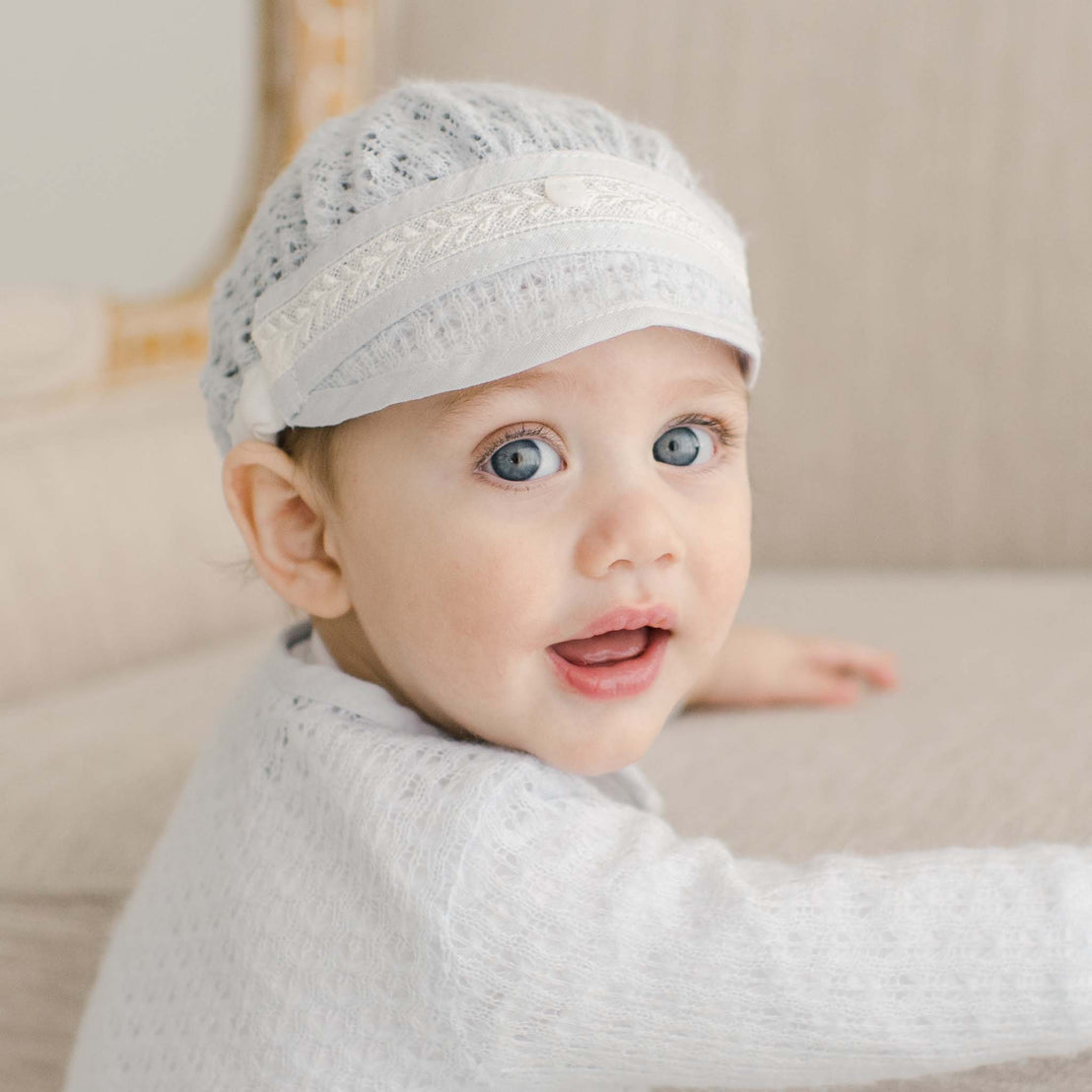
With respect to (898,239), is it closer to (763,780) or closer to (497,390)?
(763,780)

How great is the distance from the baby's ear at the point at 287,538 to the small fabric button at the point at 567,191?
212mm

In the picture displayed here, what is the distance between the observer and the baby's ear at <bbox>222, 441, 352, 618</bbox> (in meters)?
0.71

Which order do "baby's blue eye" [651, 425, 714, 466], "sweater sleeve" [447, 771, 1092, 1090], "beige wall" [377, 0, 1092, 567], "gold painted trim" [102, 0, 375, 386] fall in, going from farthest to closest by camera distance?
"gold painted trim" [102, 0, 375, 386] → "beige wall" [377, 0, 1092, 567] → "baby's blue eye" [651, 425, 714, 466] → "sweater sleeve" [447, 771, 1092, 1090]

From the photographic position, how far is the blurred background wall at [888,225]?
1.31 m

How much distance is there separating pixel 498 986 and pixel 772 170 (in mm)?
1054

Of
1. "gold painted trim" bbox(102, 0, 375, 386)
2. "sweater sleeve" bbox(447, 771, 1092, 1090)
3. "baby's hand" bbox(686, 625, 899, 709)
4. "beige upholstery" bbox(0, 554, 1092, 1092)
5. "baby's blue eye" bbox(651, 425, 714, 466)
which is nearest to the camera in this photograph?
"sweater sleeve" bbox(447, 771, 1092, 1090)

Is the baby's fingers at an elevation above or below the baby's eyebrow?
below

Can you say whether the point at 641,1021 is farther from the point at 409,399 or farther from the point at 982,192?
the point at 982,192

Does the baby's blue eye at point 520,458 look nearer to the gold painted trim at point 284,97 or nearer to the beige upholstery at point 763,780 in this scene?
the beige upholstery at point 763,780

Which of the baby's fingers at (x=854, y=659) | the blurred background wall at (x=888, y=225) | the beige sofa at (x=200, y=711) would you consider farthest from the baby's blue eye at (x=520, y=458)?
the blurred background wall at (x=888, y=225)

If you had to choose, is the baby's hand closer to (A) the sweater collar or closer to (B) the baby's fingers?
(B) the baby's fingers

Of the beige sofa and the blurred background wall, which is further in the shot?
the blurred background wall

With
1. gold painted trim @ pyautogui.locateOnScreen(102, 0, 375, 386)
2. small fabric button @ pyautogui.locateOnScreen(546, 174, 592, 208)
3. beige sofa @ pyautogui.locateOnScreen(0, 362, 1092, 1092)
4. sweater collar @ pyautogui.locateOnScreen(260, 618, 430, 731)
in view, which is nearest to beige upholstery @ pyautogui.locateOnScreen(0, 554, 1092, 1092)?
beige sofa @ pyautogui.locateOnScreen(0, 362, 1092, 1092)

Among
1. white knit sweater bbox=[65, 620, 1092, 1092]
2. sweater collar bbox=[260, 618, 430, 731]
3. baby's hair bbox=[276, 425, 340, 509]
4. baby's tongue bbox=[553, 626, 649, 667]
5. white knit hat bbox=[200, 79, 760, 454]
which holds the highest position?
white knit hat bbox=[200, 79, 760, 454]
